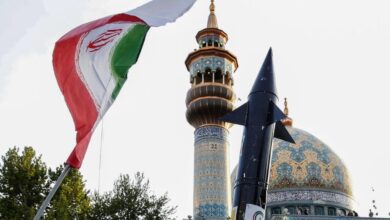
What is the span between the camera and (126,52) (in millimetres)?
11352

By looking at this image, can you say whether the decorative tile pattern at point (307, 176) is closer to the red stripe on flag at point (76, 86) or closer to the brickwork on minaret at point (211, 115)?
the brickwork on minaret at point (211, 115)

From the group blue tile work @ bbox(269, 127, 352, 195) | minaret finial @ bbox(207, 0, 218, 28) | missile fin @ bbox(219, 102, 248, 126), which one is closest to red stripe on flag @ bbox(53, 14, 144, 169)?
missile fin @ bbox(219, 102, 248, 126)

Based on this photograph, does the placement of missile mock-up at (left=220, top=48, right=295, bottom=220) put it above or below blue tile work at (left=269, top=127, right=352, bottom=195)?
below

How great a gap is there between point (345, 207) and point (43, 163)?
19.3m

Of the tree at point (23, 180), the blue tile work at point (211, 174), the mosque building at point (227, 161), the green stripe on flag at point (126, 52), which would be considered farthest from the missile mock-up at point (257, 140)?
the mosque building at point (227, 161)

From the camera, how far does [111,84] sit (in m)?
11.1

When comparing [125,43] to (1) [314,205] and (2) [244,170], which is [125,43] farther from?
(1) [314,205]

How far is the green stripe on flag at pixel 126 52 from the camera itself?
11258 mm

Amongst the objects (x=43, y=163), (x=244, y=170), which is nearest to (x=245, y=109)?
(x=244, y=170)

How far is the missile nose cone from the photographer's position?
853 inches

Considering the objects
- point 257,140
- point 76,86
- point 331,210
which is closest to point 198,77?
point 331,210

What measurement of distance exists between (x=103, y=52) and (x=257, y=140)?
9927 millimetres

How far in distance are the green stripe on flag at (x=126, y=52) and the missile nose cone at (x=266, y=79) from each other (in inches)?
418

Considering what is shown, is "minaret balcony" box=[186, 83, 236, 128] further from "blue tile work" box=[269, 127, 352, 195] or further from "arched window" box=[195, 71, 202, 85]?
"blue tile work" box=[269, 127, 352, 195]
